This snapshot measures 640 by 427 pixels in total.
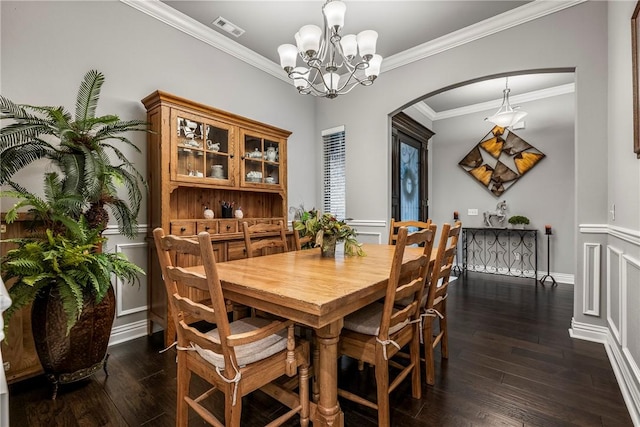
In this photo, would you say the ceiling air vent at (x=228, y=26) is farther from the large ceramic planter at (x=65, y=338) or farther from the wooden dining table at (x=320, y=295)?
the large ceramic planter at (x=65, y=338)

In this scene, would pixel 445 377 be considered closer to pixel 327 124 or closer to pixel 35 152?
pixel 35 152

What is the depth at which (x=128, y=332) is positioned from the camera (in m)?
2.51

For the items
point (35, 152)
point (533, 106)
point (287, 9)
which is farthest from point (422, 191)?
point (35, 152)

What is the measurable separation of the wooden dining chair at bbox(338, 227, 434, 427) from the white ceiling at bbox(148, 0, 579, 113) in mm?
2387

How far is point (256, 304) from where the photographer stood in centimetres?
132

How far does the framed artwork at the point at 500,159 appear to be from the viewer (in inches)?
185

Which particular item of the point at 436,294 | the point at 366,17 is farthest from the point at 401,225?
the point at 366,17

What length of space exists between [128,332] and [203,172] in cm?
153

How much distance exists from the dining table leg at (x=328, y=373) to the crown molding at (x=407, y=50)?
3148mm

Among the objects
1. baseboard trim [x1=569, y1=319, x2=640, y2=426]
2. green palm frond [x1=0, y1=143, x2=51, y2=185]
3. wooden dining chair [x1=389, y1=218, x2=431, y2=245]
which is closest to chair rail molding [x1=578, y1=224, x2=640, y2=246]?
baseboard trim [x1=569, y1=319, x2=640, y2=426]

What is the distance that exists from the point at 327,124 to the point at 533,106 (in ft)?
11.0

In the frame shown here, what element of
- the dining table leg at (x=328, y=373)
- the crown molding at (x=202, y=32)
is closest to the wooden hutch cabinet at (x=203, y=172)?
the crown molding at (x=202, y=32)

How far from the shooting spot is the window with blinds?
13.8 ft

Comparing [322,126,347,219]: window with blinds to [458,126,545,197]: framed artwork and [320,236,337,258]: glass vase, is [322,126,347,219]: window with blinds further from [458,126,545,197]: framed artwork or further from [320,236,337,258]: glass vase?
[458,126,545,197]: framed artwork
